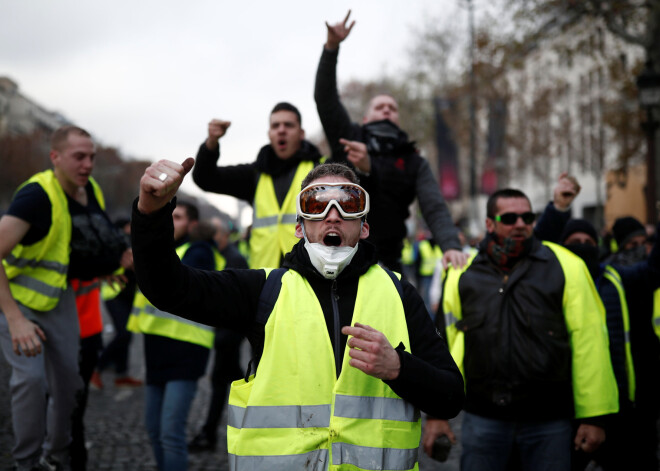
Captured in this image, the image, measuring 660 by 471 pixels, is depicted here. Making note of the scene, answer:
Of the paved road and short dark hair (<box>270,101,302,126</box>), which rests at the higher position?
short dark hair (<box>270,101,302,126</box>)

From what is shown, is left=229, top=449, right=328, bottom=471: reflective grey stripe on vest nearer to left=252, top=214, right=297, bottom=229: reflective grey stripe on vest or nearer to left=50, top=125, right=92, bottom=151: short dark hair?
left=252, top=214, right=297, bottom=229: reflective grey stripe on vest

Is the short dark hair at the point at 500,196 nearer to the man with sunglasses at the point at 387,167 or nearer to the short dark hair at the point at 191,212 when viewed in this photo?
the man with sunglasses at the point at 387,167

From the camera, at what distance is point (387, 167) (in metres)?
4.98

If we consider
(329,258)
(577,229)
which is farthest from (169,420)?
(577,229)

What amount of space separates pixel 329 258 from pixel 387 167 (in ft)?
7.29

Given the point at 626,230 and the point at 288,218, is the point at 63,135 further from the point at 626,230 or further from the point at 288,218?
the point at 626,230

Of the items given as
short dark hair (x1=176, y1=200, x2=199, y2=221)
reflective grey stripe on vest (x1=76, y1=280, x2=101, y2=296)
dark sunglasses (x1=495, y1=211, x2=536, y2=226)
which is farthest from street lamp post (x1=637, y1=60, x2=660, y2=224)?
reflective grey stripe on vest (x1=76, y1=280, x2=101, y2=296)

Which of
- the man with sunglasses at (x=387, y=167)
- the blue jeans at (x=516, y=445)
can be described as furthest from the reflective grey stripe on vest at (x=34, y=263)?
the blue jeans at (x=516, y=445)

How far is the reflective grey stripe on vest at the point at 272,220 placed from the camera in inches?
185

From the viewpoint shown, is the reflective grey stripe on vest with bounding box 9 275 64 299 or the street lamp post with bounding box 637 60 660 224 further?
the street lamp post with bounding box 637 60 660 224

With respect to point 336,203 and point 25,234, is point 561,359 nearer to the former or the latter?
point 336,203

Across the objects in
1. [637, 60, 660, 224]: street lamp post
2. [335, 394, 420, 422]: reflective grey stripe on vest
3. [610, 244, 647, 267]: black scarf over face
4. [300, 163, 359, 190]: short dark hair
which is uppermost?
[637, 60, 660, 224]: street lamp post

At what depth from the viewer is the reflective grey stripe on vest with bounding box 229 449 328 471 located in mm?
2664

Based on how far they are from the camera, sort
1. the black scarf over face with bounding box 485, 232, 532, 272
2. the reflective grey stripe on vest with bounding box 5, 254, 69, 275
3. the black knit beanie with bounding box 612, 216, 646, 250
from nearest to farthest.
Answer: the black scarf over face with bounding box 485, 232, 532, 272 → the reflective grey stripe on vest with bounding box 5, 254, 69, 275 → the black knit beanie with bounding box 612, 216, 646, 250
